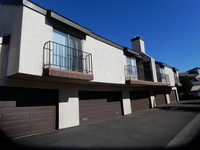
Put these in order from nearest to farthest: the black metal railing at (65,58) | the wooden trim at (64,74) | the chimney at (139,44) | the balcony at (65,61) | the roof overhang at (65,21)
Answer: the wooden trim at (64,74)
the balcony at (65,61)
the black metal railing at (65,58)
the roof overhang at (65,21)
the chimney at (139,44)

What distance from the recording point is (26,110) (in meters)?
5.83

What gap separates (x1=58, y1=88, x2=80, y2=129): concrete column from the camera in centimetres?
698

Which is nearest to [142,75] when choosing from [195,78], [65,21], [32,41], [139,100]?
[139,100]

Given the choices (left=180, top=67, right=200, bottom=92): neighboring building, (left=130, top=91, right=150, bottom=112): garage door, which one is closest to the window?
(left=130, top=91, right=150, bottom=112): garage door

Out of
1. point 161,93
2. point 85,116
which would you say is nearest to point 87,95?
point 85,116

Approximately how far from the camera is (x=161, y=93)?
736 inches

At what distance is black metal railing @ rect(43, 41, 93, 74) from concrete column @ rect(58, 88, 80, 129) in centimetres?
156

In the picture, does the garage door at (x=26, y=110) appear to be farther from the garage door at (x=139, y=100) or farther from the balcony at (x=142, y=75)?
the garage door at (x=139, y=100)

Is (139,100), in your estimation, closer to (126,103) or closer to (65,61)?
(126,103)

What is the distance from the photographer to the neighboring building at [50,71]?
523 centimetres

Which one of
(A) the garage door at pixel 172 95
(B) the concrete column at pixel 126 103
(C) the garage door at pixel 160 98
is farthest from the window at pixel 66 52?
(A) the garage door at pixel 172 95

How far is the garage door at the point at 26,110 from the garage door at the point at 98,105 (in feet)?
6.38

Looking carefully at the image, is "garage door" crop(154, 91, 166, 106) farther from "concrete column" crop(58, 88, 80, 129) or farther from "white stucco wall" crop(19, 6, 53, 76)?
"white stucco wall" crop(19, 6, 53, 76)

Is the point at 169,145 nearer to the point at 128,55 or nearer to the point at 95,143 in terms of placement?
the point at 95,143
